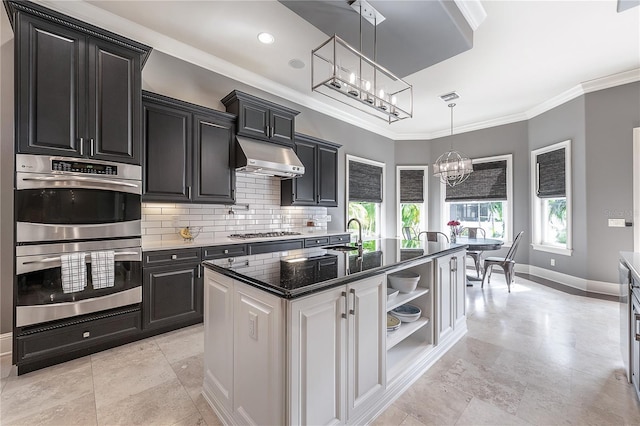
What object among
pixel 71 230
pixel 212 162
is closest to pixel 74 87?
pixel 71 230

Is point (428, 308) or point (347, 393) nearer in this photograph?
point (347, 393)

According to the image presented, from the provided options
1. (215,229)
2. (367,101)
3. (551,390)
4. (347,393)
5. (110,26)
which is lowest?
(551,390)

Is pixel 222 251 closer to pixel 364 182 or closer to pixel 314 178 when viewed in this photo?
pixel 314 178

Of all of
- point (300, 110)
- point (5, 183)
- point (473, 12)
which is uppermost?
point (473, 12)

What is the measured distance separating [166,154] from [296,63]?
2038 millimetres

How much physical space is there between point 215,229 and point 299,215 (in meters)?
1.47

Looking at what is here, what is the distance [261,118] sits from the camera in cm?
368

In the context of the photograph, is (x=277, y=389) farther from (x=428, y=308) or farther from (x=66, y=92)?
(x=66, y=92)

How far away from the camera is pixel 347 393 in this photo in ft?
5.02

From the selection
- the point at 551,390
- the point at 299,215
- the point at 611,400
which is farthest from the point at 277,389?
the point at 299,215

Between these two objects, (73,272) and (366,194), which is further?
(366,194)

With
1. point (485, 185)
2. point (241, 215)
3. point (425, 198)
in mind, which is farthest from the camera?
point (425, 198)

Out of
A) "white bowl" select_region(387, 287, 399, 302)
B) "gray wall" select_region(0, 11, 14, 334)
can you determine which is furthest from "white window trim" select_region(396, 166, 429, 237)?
"gray wall" select_region(0, 11, 14, 334)

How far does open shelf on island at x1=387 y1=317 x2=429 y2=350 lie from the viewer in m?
2.02
